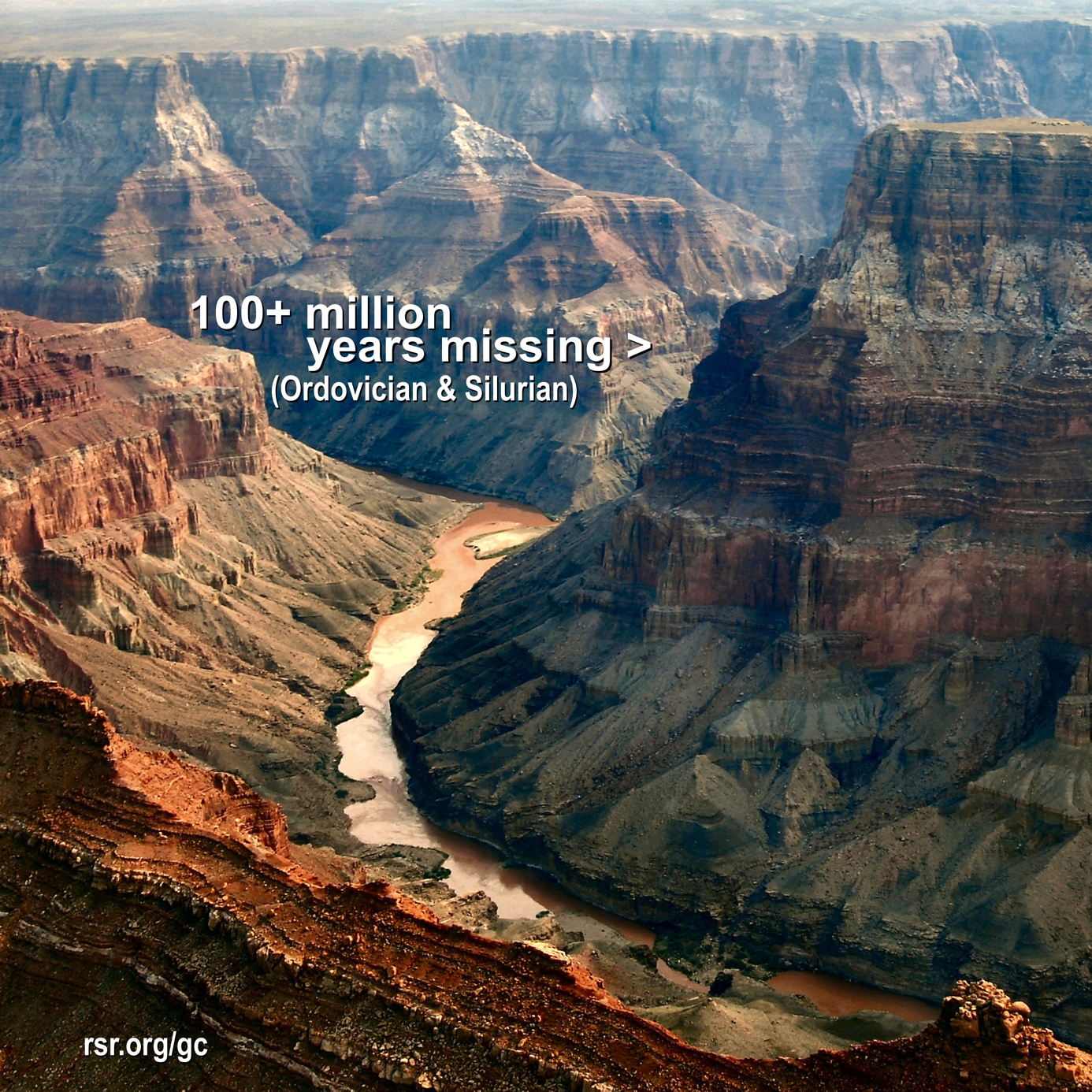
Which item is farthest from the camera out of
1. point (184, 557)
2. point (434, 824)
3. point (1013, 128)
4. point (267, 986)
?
point (184, 557)

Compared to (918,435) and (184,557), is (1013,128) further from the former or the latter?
(184,557)

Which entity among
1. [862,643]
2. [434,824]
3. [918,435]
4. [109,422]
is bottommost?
[434,824]

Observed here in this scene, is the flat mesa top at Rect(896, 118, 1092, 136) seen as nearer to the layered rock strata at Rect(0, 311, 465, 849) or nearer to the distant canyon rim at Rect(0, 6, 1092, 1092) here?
the distant canyon rim at Rect(0, 6, 1092, 1092)

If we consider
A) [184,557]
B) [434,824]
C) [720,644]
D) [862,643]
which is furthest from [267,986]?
[184,557]

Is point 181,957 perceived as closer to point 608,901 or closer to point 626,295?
point 608,901

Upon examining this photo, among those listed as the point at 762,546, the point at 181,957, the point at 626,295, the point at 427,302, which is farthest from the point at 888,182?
the point at 427,302

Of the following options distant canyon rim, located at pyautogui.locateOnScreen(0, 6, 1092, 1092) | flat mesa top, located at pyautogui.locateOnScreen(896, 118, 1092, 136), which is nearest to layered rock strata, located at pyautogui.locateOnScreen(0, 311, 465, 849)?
distant canyon rim, located at pyautogui.locateOnScreen(0, 6, 1092, 1092)
